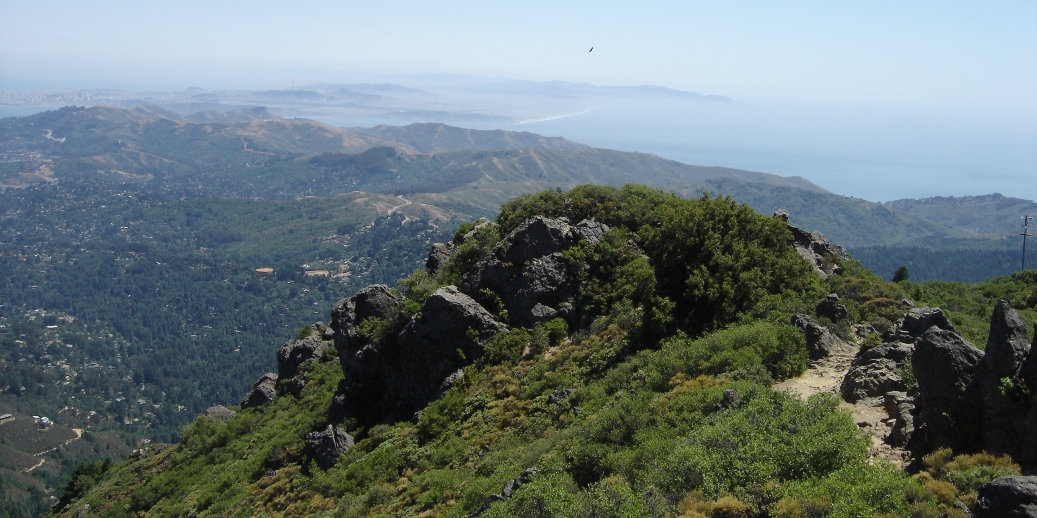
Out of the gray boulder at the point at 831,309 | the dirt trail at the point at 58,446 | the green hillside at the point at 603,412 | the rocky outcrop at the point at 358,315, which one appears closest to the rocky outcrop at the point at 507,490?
the green hillside at the point at 603,412

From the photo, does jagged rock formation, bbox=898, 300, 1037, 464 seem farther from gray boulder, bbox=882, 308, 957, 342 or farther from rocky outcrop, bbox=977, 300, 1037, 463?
gray boulder, bbox=882, 308, 957, 342

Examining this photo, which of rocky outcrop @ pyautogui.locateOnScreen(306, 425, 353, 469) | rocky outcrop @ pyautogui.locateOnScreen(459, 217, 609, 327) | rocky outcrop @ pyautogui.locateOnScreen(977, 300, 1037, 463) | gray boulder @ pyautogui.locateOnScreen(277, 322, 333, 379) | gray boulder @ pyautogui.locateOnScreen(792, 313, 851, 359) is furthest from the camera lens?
gray boulder @ pyautogui.locateOnScreen(277, 322, 333, 379)

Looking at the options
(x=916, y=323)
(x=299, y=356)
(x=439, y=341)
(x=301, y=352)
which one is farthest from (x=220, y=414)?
(x=916, y=323)

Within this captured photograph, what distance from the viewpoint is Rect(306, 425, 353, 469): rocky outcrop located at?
22.6 metres

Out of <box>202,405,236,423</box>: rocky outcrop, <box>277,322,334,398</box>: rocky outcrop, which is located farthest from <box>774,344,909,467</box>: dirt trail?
<box>202,405,236,423</box>: rocky outcrop

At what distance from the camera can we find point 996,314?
33.5ft

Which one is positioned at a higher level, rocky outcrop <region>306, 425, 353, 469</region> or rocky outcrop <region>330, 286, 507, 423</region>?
rocky outcrop <region>330, 286, 507, 423</region>

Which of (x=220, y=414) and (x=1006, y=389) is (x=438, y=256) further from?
(x=1006, y=389)

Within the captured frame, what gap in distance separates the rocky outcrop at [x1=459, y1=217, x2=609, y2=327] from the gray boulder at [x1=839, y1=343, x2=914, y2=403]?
12.3m

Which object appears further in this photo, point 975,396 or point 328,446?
point 328,446

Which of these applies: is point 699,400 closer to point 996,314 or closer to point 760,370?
point 760,370

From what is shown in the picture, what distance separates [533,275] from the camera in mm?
26391

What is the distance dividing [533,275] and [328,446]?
1068cm

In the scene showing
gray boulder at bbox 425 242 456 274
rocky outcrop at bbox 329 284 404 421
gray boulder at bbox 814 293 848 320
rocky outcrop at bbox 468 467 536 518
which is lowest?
rocky outcrop at bbox 329 284 404 421
